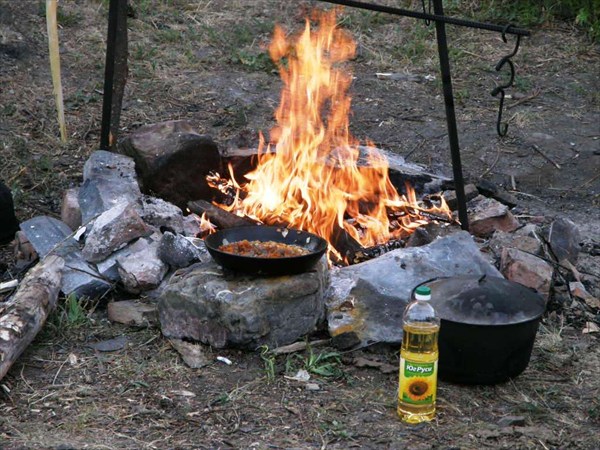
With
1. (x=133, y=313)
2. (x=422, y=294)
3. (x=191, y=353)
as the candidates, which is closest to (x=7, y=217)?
(x=133, y=313)

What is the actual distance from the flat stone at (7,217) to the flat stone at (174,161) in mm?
851

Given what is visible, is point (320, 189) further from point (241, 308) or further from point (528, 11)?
point (528, 11)

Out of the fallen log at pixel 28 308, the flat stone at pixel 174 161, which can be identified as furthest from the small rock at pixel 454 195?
the fallen log at pixel 28 308

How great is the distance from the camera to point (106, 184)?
5949 mm

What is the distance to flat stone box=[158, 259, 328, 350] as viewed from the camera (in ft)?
15.5

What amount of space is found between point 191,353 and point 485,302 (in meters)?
1.56

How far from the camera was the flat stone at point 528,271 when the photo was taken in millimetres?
5309

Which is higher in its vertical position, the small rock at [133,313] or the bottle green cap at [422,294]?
the bottle green cap at [422,294]

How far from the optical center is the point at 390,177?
647cm

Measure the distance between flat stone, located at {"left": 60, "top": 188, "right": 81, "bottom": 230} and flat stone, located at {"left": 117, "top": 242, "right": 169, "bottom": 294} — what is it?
0.77 meters

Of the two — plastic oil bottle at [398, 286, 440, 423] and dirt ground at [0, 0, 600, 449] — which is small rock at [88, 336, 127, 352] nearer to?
dirt ground at [0, 0, 600, 449]

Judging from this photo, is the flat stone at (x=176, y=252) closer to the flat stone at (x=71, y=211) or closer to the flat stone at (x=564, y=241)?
the flat stone at (x=71, y=211)

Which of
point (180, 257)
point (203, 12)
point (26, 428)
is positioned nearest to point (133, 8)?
point (203, 12)

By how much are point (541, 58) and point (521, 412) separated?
20.9 ft
